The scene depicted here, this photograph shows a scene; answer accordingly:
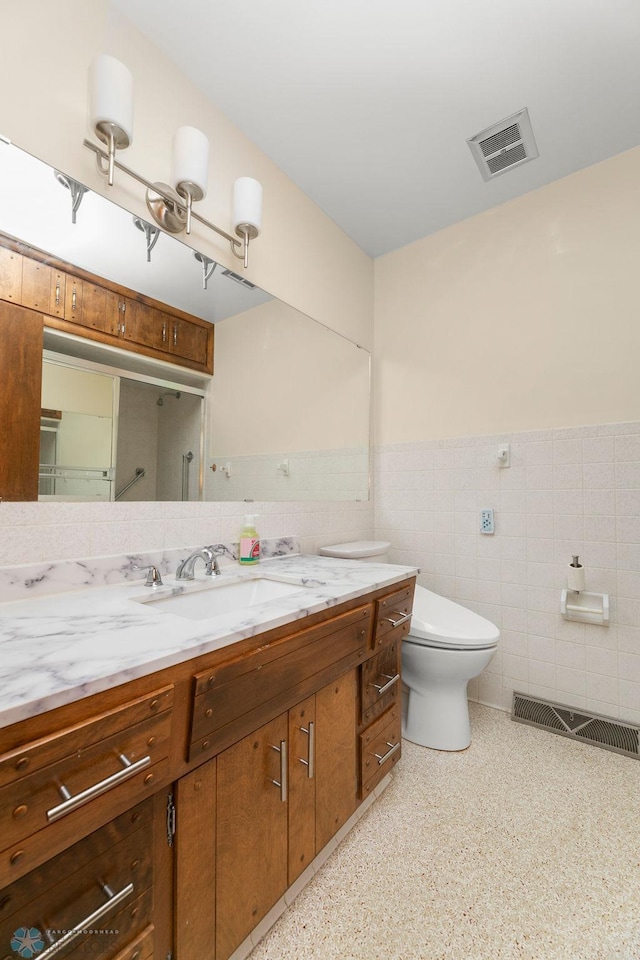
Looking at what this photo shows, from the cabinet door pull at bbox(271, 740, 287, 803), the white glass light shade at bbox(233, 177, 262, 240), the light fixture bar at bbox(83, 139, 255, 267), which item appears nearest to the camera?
the cabinet door pull at bbox(271, 740, 287, 803)

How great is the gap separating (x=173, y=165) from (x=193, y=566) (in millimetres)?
1284

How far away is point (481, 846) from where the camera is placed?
50.8 inches

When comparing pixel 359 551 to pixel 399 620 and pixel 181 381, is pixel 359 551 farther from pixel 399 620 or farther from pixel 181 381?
pixel 181 381

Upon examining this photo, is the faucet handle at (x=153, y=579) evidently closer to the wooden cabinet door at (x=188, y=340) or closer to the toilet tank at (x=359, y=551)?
the wooden cabinet door at (x=188, y=340)

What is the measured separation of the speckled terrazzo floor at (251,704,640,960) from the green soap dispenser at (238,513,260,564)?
0.93m

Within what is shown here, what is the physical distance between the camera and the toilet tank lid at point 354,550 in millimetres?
2016

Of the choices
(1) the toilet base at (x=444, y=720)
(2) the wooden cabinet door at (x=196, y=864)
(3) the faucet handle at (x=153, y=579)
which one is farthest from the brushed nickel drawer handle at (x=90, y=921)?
(1) the toilet base at (x=444, y=720)

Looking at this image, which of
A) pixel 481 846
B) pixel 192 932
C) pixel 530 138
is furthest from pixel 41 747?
pixel 530 138

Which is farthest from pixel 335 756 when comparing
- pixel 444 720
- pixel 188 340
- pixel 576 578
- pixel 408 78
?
pixel 408 78

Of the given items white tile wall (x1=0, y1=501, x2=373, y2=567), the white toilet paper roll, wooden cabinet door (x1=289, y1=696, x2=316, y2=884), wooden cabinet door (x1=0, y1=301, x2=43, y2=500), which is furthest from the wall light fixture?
the white toilet paper roll

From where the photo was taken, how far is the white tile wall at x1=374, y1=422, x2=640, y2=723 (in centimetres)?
180

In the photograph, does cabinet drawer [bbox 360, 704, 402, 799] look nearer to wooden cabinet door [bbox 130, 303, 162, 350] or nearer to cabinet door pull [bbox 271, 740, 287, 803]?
cabinet door pull [bbox 271, 740, 287, 803]

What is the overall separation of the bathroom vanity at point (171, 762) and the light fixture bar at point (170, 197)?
1229 millimetres

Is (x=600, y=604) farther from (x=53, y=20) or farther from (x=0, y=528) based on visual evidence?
(x=53, y=20)
